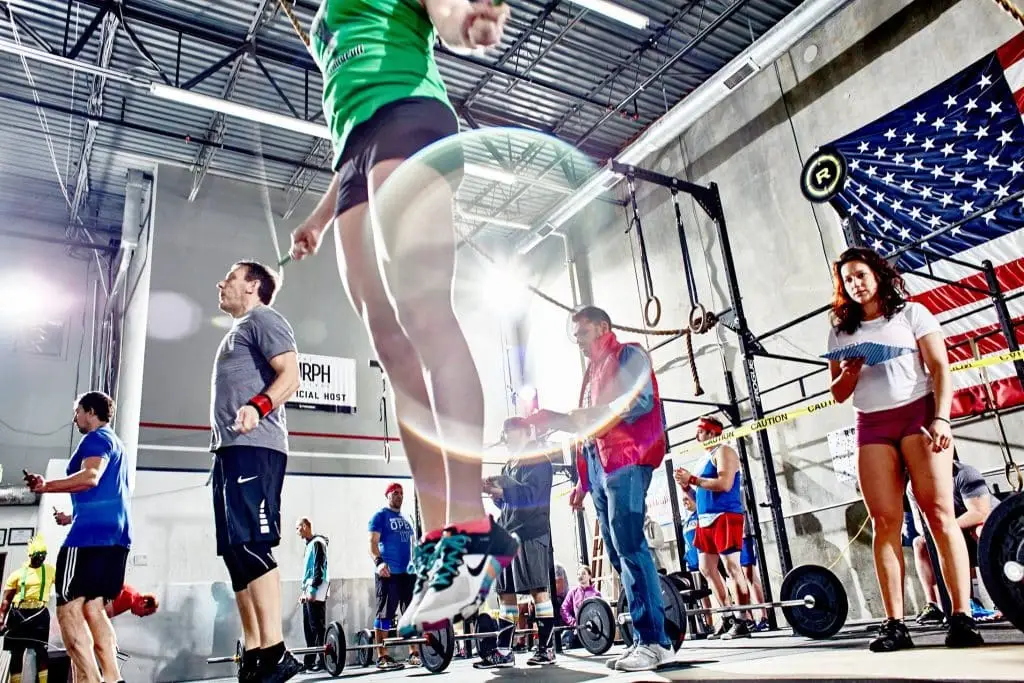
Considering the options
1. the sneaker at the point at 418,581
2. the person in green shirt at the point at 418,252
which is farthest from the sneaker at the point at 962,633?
the sneaker at the point at 418,581

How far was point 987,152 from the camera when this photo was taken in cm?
571

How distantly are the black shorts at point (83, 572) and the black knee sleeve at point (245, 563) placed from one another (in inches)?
55.2

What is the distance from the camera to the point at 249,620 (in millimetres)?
1790

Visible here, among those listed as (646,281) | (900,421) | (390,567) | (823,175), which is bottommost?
(390,567)

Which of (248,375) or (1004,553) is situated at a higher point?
(248,375)

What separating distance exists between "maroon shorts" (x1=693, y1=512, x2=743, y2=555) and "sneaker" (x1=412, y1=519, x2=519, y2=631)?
453 cm

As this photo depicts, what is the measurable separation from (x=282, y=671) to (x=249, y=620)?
0.18 m

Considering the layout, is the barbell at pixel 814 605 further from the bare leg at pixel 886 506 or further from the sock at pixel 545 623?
the bare leg at pixel 886 506

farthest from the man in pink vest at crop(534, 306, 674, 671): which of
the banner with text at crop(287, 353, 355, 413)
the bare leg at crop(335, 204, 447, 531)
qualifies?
the banner with text at crop(287, 353, 355, 413)

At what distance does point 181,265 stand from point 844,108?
7.76 metres

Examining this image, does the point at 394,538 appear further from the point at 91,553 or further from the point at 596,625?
the point at 91,553

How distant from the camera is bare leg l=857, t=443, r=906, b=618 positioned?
225 cm

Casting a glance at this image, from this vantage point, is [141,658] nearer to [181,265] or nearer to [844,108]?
[181,265]

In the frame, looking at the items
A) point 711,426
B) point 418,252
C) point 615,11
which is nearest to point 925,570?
point 711,426
